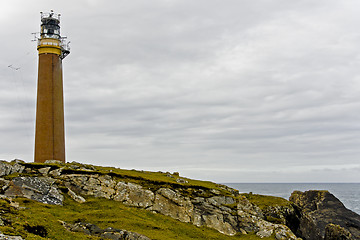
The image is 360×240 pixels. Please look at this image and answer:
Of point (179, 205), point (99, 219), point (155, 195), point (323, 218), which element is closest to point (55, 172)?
point (155, 195)

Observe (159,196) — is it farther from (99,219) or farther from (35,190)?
(35,190)

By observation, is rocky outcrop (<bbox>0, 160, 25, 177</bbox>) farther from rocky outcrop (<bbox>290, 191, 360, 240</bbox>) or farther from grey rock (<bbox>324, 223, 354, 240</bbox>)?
grey rock (<bbox>324, 223, 354, 240</bbox>)

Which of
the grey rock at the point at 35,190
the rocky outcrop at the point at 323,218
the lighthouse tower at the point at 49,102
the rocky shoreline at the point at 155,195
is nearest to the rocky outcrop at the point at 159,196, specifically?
the rocky shoreline at the point at 155,195

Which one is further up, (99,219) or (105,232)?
(99,219)

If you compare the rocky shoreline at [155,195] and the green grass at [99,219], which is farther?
the rocky shoreline at [155,195]

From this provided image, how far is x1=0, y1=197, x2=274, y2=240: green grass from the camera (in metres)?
26.3

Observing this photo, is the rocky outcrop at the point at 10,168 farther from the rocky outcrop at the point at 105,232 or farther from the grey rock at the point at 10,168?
the rocky outcrop at the point at 105,232

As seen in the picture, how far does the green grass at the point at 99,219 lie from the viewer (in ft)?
86.3

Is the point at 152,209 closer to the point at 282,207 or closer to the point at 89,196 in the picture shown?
the point at 89,196

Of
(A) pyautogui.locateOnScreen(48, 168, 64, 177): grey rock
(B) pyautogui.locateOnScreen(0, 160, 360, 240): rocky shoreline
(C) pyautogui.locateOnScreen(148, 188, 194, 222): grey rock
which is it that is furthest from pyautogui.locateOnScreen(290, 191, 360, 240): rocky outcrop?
(A) pyautogui.locateOnScreen(48, 168, 64, 177): grey rock

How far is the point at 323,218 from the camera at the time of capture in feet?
237

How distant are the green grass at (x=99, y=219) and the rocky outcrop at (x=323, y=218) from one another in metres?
18.3

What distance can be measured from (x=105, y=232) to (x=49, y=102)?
29.9 meters

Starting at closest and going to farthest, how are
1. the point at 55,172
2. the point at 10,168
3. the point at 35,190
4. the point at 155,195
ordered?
the point at 35,190, the point at 10,168, the point at 155,195, the point at 55,172
